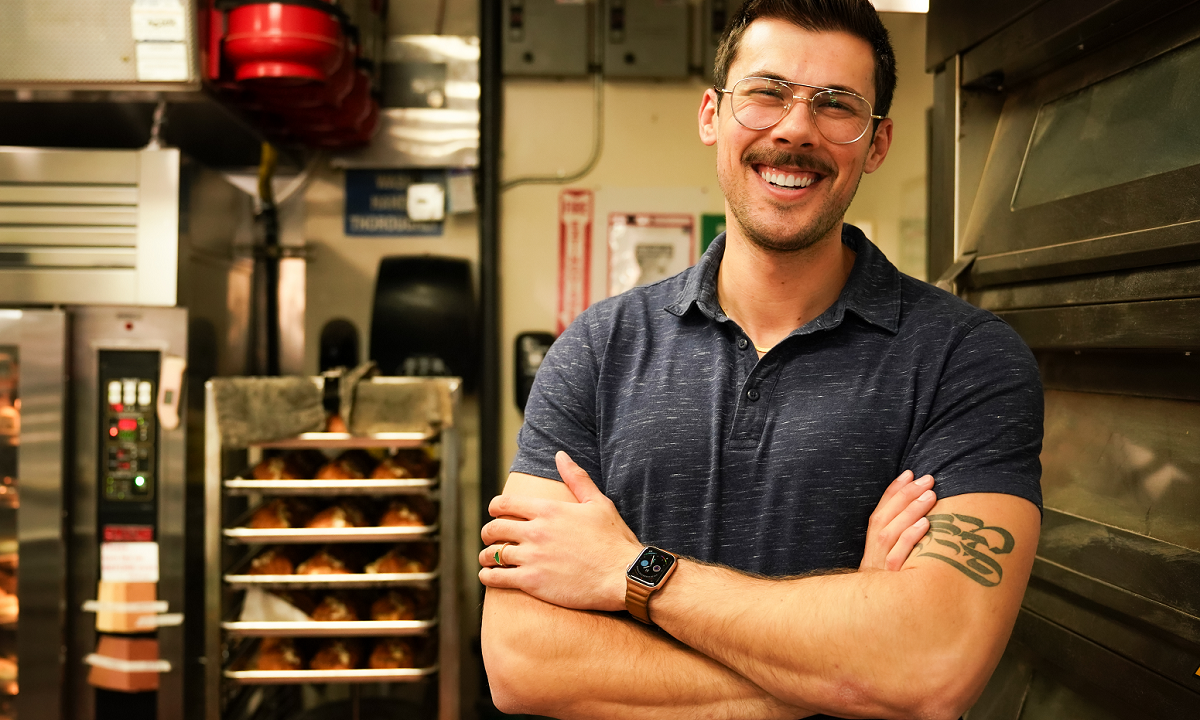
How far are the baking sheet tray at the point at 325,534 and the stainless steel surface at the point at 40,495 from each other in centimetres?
47

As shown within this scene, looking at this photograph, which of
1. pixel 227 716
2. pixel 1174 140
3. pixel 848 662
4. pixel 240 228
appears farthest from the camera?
pixel 240 228

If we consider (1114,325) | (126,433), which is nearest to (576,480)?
(1114,325)

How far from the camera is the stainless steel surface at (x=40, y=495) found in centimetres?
218

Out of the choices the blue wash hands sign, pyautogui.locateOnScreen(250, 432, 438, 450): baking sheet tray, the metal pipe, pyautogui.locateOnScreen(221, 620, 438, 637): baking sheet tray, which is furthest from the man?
the blue wash hands sign

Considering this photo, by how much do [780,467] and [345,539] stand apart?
158 centimetres

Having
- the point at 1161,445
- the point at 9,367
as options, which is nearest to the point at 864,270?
the point at 1161,445

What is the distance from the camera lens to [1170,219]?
119cm

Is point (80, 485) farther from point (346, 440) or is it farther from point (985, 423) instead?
point (985, 423)

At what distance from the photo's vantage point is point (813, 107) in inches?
47.2

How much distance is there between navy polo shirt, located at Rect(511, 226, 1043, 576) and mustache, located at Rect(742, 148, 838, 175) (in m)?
0.19

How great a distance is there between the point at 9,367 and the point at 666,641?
2142mm

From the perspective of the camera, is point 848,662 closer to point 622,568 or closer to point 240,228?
point 622,568

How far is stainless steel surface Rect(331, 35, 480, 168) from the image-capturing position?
3037 mm

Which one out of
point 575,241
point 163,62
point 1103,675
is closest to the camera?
point 1103,675
